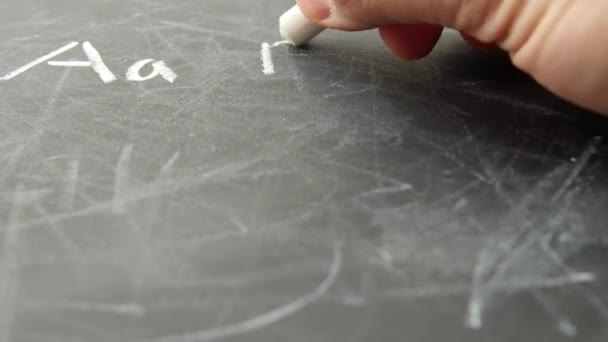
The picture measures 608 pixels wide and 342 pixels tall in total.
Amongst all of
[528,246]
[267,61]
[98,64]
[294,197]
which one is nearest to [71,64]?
[98,64]

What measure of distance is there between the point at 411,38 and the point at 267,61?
4.6 inches

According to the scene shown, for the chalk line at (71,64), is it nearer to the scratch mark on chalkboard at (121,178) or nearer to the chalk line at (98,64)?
the chalk line at (98,64)

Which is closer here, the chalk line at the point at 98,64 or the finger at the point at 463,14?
the finger at the point at 463,14

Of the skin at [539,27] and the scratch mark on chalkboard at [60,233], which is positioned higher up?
the skin at [539,27]

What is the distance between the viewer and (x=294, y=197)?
0.36m

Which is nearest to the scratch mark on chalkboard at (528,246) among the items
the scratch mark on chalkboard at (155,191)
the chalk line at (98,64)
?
the scratch mark on chalkboard at (155,191)

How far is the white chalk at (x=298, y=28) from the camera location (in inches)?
20.3

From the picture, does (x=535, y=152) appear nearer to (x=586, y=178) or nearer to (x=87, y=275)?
(x=586, y=178)

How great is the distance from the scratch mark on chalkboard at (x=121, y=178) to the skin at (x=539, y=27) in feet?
0.59

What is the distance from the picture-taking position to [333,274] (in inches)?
12.2

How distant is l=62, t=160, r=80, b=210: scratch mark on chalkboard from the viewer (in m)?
0.36

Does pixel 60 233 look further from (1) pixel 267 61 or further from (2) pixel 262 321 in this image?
(1) pixel 267 61

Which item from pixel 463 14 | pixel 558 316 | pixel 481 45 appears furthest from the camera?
pixel 481 45

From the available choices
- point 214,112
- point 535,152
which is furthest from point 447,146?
point 214,112
